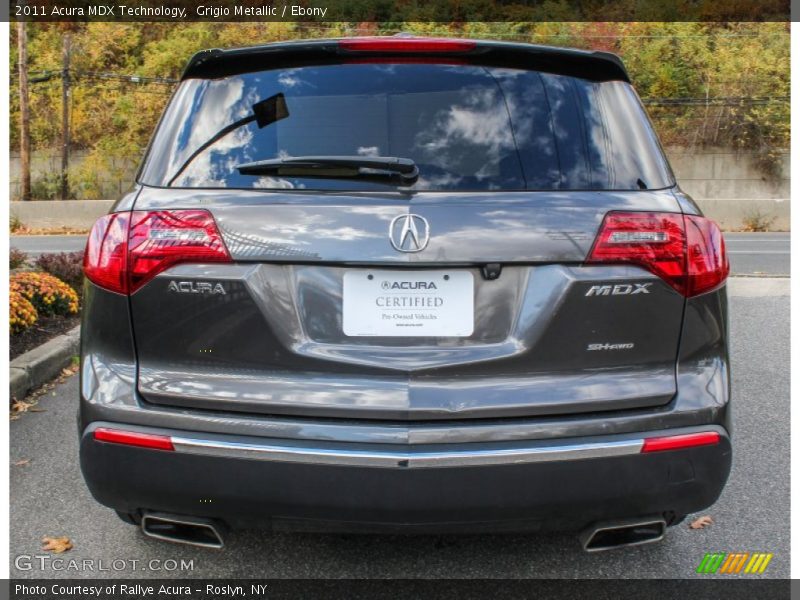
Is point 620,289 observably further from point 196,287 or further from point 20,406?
point 20,406

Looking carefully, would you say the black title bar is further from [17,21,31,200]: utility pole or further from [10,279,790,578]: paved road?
[10,279,790,578]: paved road

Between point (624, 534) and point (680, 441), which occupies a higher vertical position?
point (680, 441)

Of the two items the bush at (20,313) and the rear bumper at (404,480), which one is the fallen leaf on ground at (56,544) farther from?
the bush at (20,313)

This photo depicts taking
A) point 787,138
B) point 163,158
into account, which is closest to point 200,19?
point 787,138

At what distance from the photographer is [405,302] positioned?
2123 millimetres

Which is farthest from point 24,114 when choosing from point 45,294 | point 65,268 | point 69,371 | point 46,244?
point 69,371

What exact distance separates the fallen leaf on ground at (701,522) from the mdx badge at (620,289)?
1.51 meters

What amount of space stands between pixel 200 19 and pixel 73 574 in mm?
31045

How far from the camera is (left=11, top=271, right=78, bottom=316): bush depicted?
250 inches

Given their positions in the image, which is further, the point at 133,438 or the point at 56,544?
the point at 56,544

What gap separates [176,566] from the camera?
286cm

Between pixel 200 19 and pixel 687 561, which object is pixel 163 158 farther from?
pixel 200 19

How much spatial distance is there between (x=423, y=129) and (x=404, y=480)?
1.06m

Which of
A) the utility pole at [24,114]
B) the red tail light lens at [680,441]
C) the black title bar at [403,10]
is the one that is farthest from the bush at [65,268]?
the black title bar at [403,10]
